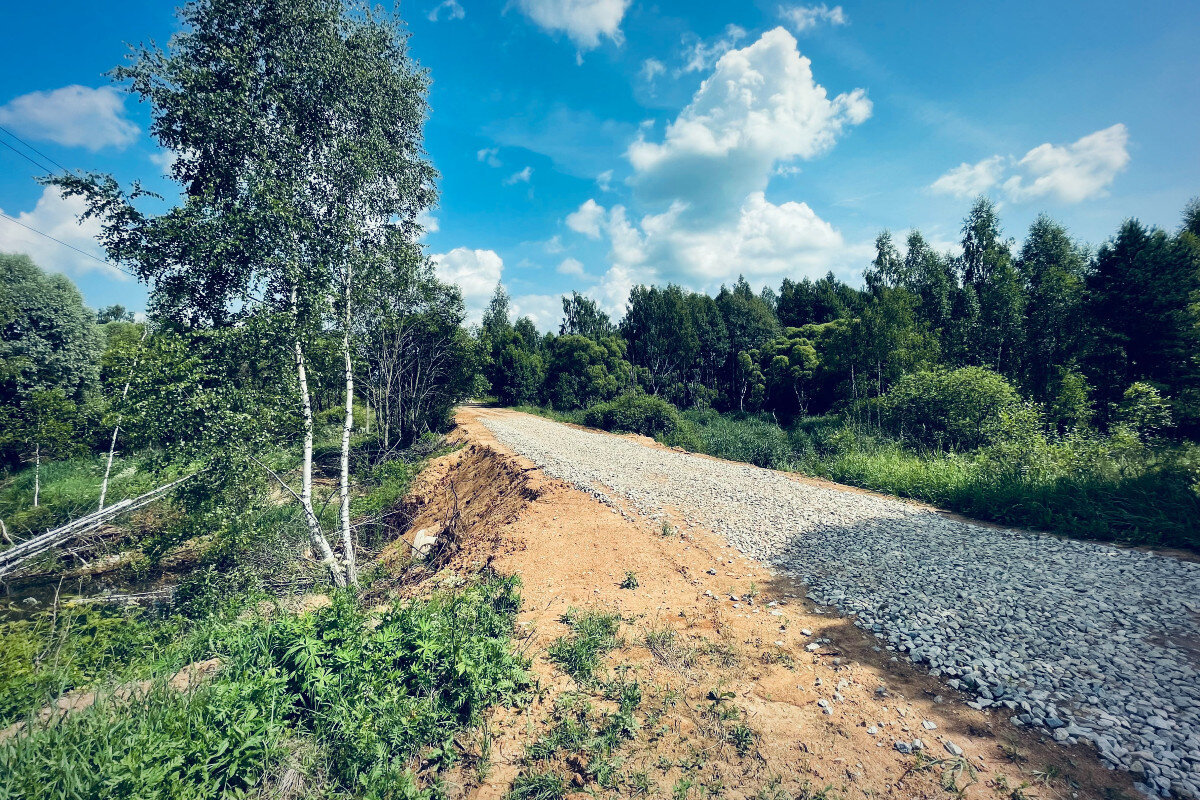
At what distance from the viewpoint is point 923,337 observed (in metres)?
21.1

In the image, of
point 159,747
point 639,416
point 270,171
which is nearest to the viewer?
point 159,747

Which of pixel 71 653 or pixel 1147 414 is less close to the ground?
pixel 1147 414

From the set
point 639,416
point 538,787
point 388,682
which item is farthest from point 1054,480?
point 639,416

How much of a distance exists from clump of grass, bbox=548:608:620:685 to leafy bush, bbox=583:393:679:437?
17.8m

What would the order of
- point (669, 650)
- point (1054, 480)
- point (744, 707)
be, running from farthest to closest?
point (1054, 480) < point (669, 650) < point (744, 707)

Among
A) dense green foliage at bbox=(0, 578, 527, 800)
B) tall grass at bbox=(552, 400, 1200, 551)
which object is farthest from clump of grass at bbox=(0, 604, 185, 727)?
tall grass at bbox=(552, 400, 1200, 551)

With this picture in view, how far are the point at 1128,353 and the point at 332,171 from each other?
25.0 metres

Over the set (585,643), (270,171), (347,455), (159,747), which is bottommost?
(585,643)

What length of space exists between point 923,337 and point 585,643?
2311 cm

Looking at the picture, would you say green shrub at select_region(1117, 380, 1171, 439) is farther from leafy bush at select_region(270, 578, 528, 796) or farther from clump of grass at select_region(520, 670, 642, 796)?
leafy bush at select_region(270, 578, 528, 796)

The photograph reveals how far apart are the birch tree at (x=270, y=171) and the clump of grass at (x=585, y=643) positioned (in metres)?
5.13

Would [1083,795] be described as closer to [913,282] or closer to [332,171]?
[332,171]

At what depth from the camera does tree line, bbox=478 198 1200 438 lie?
1488 cm

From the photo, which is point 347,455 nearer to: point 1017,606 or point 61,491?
point 1017,606
